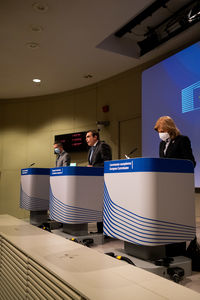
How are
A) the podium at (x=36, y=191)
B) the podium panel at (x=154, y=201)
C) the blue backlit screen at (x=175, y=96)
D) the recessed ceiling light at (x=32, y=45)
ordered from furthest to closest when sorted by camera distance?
the recessed ceiling light at (x=32, y=45), the podium at (x=36, y=191), the blue backlit screen at (x=175, y=96), the podium panel at (x=154, y=201)

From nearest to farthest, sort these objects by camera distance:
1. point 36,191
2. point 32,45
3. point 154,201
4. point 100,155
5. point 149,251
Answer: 1. point 154,201
2. point 149,251
3. point 100,155
4. point 36,191
5. point 32,45

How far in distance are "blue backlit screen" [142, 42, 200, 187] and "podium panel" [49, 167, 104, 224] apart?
1.58 m

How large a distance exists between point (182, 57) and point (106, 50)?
129cm

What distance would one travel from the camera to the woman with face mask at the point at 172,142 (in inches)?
95.3

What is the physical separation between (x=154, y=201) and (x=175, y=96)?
2.91 metres

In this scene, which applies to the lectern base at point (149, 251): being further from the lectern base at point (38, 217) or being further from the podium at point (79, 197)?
the lectern base at point (38, 217)

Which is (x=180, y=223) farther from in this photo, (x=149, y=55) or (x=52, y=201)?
(x=149, y=55)

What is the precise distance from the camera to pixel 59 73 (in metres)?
5.89

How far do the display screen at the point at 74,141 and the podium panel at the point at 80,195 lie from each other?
10.5ft

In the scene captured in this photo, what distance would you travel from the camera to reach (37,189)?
4.27 meters

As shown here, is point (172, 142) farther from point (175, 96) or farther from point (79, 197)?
point (175, 96)

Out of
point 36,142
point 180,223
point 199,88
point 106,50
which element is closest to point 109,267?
point 180,223

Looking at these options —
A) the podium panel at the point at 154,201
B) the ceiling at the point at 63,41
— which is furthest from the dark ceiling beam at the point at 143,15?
the podium panel at the point at 154,201

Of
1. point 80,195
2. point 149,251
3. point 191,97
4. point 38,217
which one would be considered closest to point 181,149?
point 149,251
